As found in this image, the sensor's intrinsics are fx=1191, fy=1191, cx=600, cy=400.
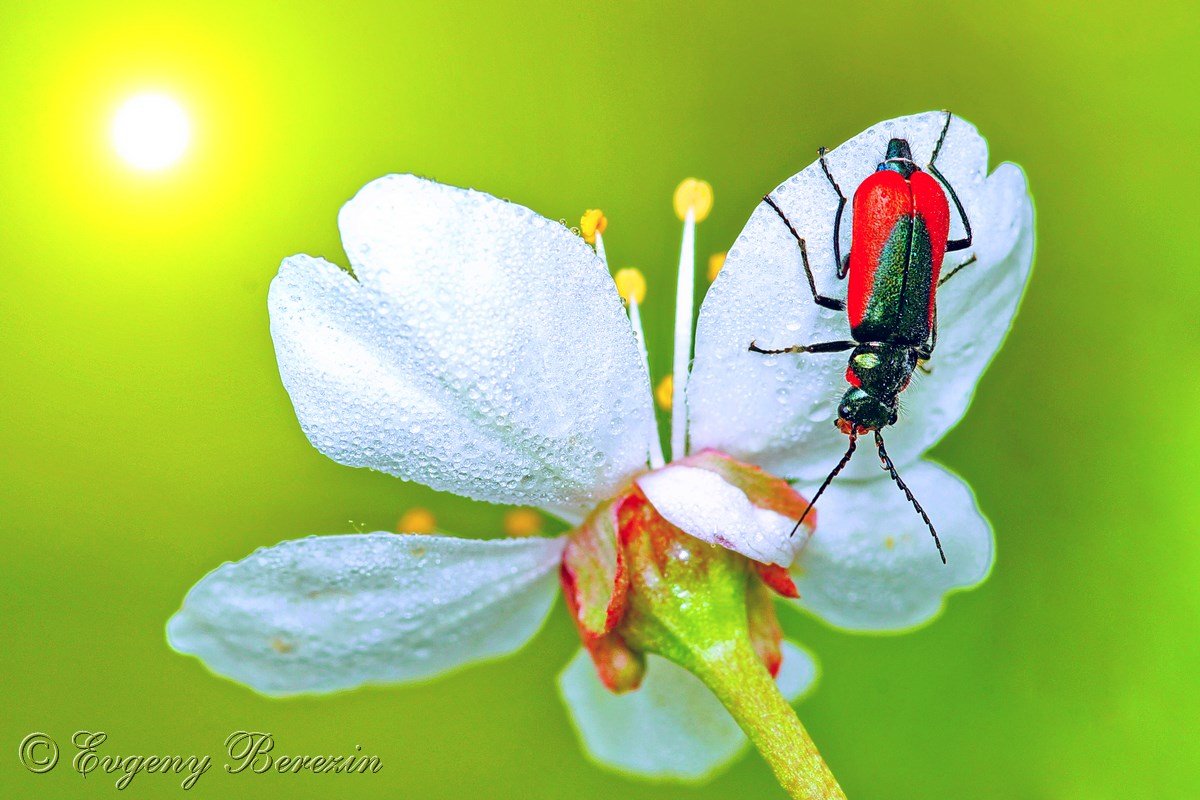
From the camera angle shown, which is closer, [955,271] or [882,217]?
[882,217]

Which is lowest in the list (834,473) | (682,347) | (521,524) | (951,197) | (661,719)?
(661,719)

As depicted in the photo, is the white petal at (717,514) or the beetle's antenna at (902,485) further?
the beetle's antenna at (902,485)

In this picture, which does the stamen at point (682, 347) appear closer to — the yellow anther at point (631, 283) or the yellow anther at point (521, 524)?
the yellow anther at point (631, 283)

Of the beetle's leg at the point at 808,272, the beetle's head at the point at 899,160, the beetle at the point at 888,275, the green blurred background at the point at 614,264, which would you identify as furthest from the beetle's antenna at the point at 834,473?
the green blurred background at the point at 614,264

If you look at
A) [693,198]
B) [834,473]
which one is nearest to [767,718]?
[834,473]

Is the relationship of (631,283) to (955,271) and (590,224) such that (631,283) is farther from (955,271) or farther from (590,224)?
(955,271)

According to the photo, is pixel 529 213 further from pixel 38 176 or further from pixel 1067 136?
pixel 38 176
